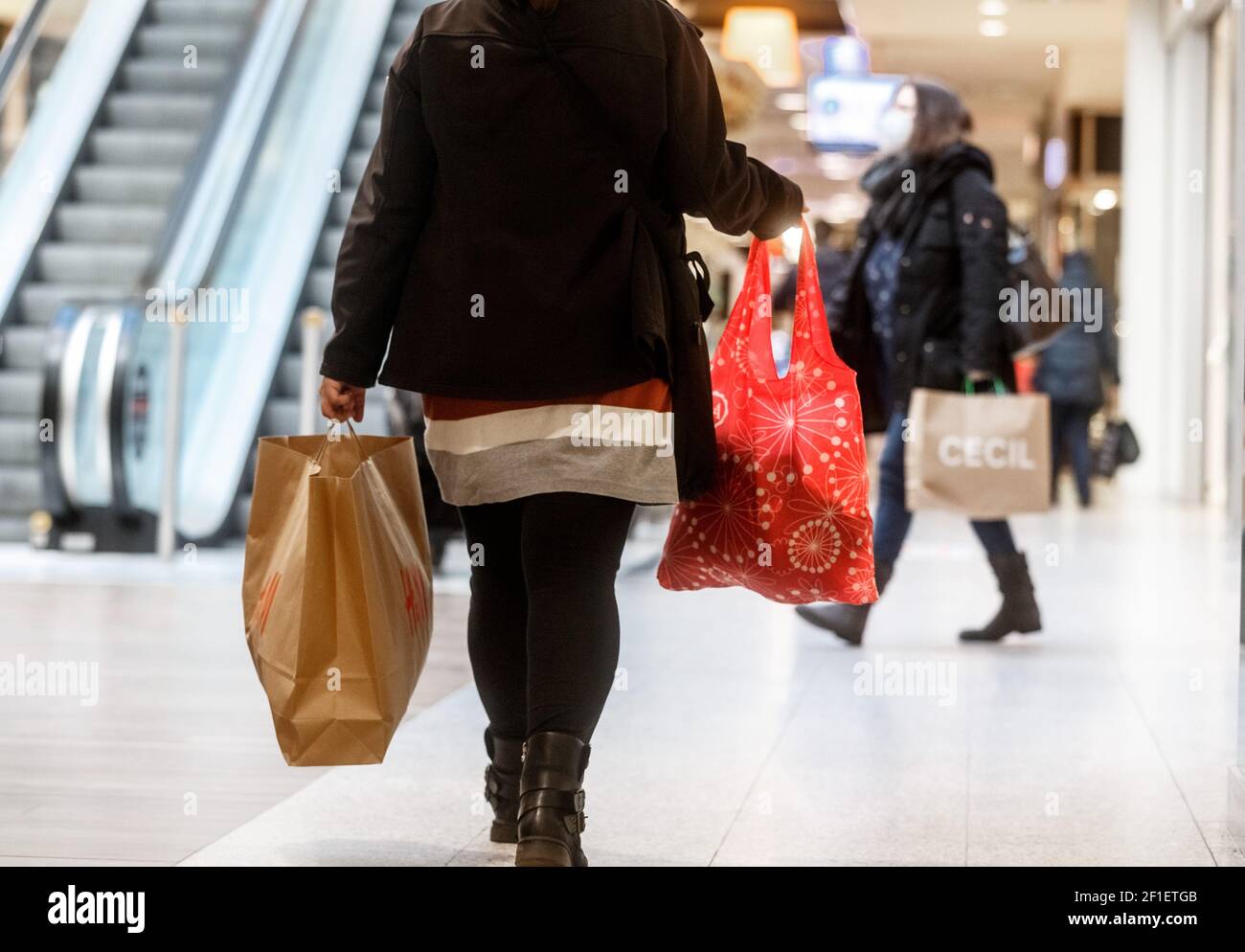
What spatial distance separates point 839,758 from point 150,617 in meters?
2.78

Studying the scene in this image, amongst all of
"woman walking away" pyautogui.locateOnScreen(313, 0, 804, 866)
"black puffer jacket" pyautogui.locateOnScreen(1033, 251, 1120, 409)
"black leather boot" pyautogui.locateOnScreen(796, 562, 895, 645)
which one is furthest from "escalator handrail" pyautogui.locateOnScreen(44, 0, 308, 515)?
"black puffer jacket" pyautogui.locateOnScreen(1033, 251, 1120, 409)

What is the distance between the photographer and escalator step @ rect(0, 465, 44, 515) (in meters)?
8.11

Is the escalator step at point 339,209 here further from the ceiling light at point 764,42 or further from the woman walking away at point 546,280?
the woman walking away at point 546,280

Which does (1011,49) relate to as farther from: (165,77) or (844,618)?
(844,618)

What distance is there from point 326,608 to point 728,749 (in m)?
1.47

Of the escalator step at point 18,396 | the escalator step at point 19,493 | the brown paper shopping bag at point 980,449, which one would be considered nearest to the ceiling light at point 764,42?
the escalator step at point 18,396

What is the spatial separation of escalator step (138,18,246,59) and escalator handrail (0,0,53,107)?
1362mm

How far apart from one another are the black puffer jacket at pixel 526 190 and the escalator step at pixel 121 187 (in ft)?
23.7

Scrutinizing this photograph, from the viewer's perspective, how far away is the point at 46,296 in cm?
890

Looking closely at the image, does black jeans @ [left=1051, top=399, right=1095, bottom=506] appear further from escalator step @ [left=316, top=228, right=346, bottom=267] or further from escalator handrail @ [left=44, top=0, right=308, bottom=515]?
escalator handrail @ [left=44, top=0, right=308, bottom=515]

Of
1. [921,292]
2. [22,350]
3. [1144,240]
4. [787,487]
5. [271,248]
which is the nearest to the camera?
[787,487]

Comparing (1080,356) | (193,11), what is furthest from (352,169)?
(1080,356)

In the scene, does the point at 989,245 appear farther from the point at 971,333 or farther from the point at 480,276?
the point at 480,276
